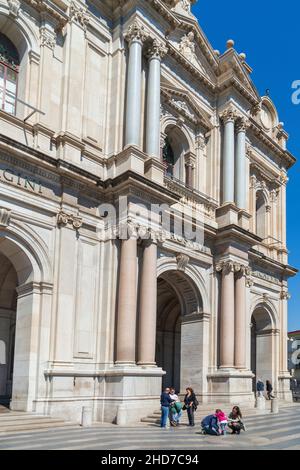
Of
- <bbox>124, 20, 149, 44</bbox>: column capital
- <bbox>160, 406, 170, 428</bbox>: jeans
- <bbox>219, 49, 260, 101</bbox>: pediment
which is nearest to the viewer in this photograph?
<bbox>160, 406, 170, 428</bbox>: jeans

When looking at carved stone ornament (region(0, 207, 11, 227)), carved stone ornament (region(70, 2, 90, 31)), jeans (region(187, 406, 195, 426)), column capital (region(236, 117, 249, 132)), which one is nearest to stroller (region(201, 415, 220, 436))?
jeans (region(187, 406, 195, 426))

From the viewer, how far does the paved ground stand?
12.7 m

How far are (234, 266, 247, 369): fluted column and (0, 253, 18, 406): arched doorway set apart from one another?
1016 centimetres

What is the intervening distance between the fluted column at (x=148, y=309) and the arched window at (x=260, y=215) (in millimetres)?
13921

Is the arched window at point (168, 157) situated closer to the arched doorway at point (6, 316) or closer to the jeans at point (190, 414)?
the arched doorway at point (6, 316)

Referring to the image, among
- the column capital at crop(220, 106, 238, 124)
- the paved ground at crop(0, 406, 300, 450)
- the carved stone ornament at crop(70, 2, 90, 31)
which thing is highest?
the carved stone ornament at crop(70, 2, 90, 31)

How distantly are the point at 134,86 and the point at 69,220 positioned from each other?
6.32 meters

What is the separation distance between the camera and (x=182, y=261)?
23.7 m

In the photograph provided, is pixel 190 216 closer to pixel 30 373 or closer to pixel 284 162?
pixel 30 373

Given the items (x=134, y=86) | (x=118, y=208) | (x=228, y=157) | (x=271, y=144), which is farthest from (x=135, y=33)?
(x=271, y=144)

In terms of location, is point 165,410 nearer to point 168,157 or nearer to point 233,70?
point 168,157

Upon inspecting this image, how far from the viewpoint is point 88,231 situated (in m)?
20.3

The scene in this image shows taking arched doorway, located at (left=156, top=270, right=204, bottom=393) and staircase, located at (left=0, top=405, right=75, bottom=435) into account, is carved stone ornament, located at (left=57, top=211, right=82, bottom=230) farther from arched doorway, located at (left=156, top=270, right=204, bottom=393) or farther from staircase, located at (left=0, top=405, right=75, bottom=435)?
staircase, located at (left=0, top=405, right=75, bottom=435)

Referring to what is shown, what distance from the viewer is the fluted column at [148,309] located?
Result: 19750 millimetres
